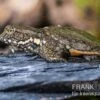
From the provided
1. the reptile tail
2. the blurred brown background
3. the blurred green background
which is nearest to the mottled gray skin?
the reptile tail

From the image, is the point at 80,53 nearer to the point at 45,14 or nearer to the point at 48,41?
the point at 48,41

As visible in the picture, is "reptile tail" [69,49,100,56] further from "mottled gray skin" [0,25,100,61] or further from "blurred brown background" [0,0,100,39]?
"blurred brown background" [0,0,100,39]

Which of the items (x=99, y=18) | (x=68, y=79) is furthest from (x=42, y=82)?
(x=99, y=18)

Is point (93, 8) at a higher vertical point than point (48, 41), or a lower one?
higher

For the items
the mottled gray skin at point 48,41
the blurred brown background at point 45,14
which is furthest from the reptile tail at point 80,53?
the blurred brown background at point 45,14

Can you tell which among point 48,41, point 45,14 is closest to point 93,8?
point 45,14
